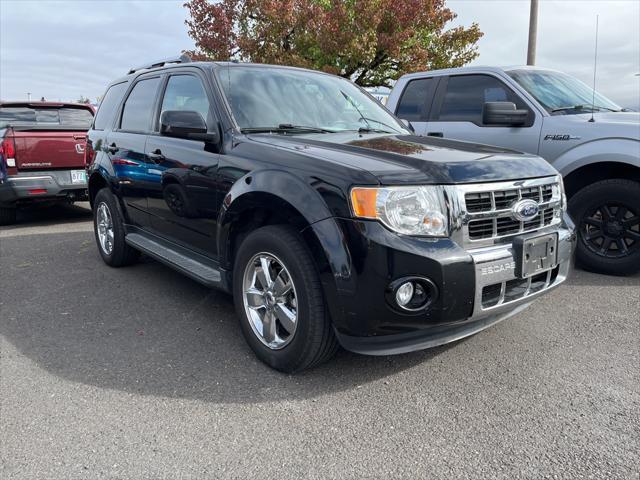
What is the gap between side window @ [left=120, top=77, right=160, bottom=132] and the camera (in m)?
4.39

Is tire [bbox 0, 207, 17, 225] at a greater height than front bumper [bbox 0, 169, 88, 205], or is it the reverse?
front bumper [bbox 0, 169, 88, 205]

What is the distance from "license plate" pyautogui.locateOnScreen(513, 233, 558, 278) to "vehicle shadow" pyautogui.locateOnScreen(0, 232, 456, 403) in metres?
0.82

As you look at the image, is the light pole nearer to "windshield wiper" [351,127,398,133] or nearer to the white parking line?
"windshield wiper" [351,127,398,133]

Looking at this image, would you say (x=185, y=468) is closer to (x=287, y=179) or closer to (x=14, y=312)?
(x=287, y=179)

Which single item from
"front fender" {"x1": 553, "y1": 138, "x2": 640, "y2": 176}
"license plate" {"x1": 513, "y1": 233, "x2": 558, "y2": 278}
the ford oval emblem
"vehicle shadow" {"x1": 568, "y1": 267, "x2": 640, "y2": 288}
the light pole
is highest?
the light pole

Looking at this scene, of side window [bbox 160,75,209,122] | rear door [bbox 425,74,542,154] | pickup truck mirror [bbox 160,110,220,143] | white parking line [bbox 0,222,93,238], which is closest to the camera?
pickup truck mirror [bbox 160,110,220,143]

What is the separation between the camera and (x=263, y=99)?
362 centimetres

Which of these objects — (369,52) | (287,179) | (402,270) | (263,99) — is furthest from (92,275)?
(369,52)

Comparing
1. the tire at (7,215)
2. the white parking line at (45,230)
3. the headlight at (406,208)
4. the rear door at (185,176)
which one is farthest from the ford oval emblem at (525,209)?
the tire at (7,215)

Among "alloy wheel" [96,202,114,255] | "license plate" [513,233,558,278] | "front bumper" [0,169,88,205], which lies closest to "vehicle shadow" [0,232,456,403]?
"alloy wheel" [96,202,114,255]

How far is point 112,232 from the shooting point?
16.8ft

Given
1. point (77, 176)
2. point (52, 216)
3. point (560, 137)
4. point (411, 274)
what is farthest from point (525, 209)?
point (52, 216)

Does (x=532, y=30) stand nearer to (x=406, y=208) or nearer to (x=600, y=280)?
(x=600, y=280)

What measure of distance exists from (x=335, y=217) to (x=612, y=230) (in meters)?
3.47
